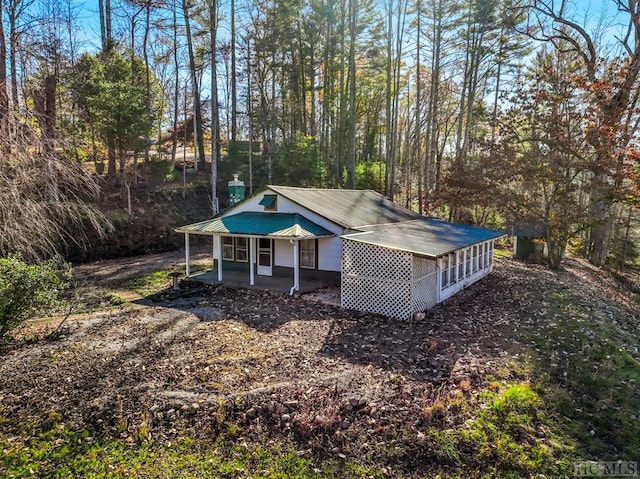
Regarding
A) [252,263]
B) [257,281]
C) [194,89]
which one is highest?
[194,89]

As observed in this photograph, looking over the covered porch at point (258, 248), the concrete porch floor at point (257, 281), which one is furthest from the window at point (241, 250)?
the concrete porch floor at point (257, 281)

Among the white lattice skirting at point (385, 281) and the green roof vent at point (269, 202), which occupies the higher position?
the green roof vent at point (269, 202)

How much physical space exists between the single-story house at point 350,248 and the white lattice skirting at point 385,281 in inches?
1.0

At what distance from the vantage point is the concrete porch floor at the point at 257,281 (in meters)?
13.0

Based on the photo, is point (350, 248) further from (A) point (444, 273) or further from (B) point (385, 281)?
(A) point (444, 273)

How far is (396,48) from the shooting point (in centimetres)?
2478

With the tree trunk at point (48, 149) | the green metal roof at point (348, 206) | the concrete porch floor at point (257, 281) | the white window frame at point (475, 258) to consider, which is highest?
the tree trunk at point (48, 149)

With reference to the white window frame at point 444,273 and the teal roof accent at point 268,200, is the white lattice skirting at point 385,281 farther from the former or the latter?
the teal roof accent at point 268,200

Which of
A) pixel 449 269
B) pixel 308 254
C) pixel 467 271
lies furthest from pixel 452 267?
pixel 308 254

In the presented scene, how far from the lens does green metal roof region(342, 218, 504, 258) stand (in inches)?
422

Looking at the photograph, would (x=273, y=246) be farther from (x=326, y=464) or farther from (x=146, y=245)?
(x=326, y=464)

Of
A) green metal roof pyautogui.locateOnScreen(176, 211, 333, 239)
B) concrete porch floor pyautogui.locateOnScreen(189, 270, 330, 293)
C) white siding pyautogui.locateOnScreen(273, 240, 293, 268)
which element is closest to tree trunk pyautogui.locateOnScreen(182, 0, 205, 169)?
green metal roof pyautogui.locateOnScreen(176, 211, 333, 239)

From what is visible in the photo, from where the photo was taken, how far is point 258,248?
583 inches

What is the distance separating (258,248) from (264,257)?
0.40 meters
